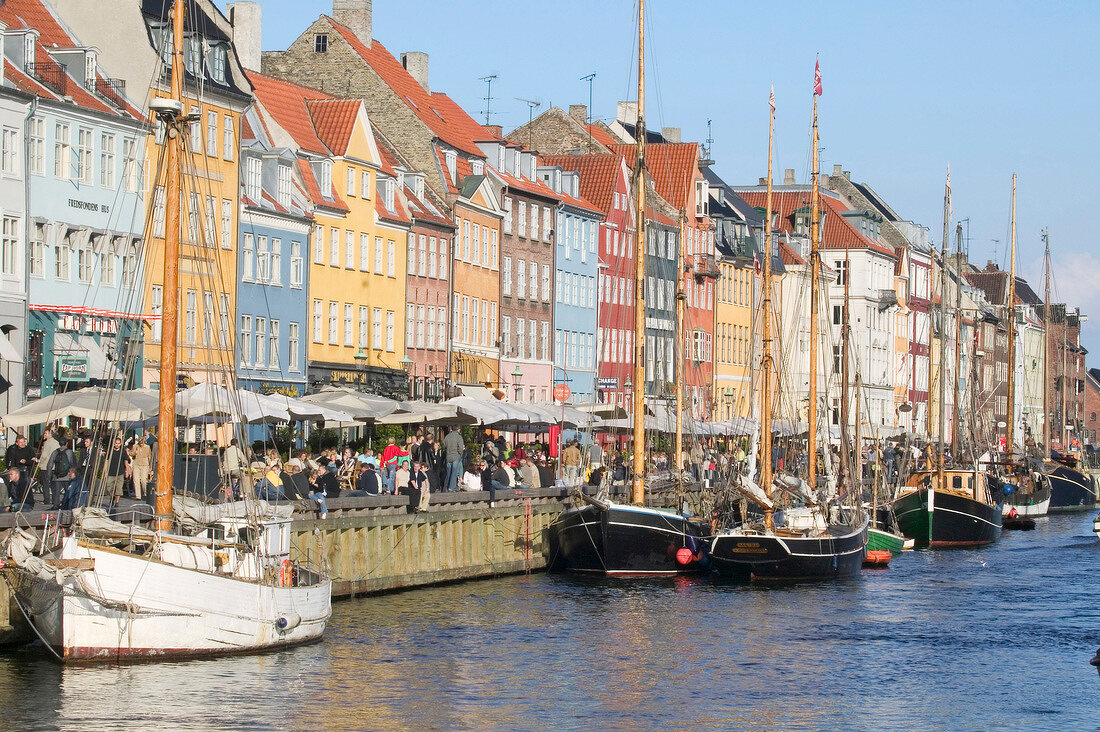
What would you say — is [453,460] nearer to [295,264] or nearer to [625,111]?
[295,264]

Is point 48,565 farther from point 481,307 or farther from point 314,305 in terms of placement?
point 481,307

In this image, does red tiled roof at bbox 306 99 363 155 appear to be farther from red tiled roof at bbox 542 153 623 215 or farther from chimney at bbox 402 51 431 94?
red tiled roof at bbox 542 153 623 215

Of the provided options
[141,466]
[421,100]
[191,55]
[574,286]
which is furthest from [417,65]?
[141,466]

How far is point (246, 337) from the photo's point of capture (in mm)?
66562

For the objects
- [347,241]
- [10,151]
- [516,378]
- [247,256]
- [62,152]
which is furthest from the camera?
[516,378]

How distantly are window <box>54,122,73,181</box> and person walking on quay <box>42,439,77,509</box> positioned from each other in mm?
18172

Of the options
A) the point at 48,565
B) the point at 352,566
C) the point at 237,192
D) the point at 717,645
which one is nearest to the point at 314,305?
the point at 237,192

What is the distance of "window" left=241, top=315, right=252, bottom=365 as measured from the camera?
6619 centimetres

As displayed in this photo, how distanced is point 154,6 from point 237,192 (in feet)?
21.8

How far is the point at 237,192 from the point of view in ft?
219

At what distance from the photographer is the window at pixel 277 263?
6875 centimetres

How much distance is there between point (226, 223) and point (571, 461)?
14.1 metres

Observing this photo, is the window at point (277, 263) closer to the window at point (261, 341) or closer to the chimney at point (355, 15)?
the window at point (261, 341)

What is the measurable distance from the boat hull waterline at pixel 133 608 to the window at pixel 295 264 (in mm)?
38000
